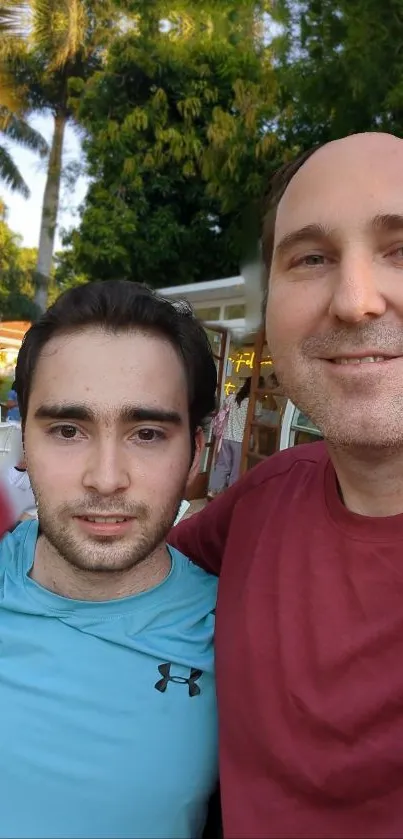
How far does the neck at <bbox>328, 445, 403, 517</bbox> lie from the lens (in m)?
1.11

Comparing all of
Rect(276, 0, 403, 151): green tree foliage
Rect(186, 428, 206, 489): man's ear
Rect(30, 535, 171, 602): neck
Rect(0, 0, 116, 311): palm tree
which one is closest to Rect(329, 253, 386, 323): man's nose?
Rect(186, 428, 206, 489): man's ear

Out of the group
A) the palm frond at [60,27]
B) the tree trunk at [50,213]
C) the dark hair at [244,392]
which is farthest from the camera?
the tree trunk at [50,213]

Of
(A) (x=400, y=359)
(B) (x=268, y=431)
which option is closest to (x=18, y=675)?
(A) (x=400, y=359)

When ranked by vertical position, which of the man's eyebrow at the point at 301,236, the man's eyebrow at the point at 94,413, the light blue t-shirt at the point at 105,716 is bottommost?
the light blue t-shirt at the point at 105,716

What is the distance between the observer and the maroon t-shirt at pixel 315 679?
0.95m

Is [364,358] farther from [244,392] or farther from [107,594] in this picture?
[244,392]

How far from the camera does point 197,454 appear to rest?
5.05 ft

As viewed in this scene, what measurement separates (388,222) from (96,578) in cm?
93

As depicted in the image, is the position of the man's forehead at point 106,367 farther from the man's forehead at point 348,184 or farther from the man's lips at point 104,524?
the man's forehead at point 348,184

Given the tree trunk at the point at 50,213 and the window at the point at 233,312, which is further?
the tree trunk at the point at 50,213

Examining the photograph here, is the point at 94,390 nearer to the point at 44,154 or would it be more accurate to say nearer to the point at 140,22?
the point at 140,22

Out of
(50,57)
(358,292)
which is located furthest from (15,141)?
(358,292)

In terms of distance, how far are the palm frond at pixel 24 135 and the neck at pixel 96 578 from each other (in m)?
18.4

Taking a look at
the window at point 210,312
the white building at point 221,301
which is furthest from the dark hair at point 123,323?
the window at point 210,312
